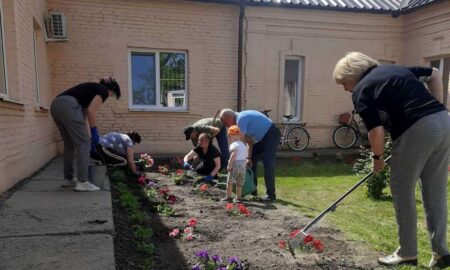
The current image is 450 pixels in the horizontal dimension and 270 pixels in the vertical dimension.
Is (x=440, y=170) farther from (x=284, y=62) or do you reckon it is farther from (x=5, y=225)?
(x=284, y=62)

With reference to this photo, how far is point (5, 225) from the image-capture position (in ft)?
8.68

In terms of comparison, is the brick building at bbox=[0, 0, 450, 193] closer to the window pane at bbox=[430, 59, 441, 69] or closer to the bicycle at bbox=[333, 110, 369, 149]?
the window pane at bbox=[430, 59, 441, 69]

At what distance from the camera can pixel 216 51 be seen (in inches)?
354

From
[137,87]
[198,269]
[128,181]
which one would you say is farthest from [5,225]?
[137,87]

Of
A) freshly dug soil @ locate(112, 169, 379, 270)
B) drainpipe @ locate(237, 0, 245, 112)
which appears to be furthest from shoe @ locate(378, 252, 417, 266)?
drainpipe @ locate(237, 0, 245, 112)

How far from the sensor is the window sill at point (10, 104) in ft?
12.5

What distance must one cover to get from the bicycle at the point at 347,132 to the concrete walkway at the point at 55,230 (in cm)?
780

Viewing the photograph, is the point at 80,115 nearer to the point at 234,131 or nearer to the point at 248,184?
the point at 234,131

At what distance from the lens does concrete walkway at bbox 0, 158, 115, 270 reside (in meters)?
2.05

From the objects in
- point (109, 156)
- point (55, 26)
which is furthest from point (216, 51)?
point (109, 156)

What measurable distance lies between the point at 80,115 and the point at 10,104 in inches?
36.7

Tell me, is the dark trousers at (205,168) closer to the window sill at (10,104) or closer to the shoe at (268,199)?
the shoe at (268,199)

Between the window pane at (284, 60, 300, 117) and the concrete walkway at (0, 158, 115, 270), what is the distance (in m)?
7.27

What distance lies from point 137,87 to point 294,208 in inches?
229
